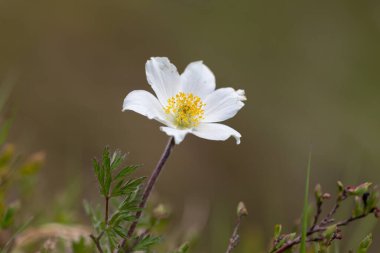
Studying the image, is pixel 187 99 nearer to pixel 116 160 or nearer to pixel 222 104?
pixel 222 104

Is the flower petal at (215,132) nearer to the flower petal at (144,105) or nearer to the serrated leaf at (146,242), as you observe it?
the flower petal at (144,105)

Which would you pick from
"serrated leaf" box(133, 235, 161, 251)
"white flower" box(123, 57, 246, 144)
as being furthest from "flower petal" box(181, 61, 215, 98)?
"serrated leaf" box(133, 235, 161, 251)

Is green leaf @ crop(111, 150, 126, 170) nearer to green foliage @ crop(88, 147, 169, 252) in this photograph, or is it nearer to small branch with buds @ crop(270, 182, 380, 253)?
green foliage @ crop(88, 147, 169, 252)

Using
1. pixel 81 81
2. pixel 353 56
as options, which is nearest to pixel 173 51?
pixel 81 81

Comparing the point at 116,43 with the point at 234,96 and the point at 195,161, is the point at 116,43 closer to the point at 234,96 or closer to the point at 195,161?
the point at 195,161

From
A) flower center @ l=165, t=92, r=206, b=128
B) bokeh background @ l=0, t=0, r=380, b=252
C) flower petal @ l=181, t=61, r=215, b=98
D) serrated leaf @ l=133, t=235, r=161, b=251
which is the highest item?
bokeh background @ l=0, t=0, r=380, b=252

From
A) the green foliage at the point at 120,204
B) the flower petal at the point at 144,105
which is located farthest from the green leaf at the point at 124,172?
the flower petal at the point at 144,105
